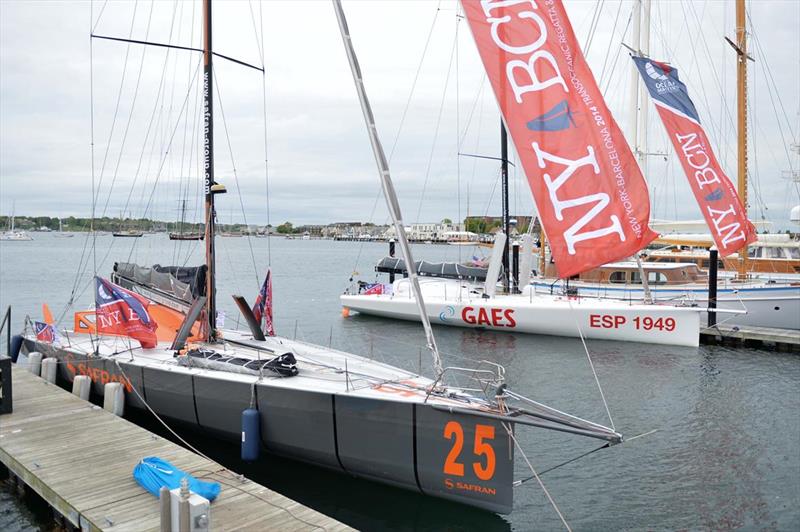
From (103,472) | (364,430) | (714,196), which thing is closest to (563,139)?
(364,430)

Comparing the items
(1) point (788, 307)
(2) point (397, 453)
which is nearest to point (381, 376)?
(2) point (397, 453)

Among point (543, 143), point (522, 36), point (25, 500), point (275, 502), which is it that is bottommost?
point (25, 500)

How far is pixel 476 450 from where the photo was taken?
827cm

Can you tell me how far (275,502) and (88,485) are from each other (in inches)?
98.3

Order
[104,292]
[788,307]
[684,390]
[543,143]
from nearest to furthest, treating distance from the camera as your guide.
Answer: [543,143], [104,292], [684,390], [788,307]

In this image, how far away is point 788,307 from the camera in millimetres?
23938

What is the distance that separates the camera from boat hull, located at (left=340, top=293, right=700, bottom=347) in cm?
2178

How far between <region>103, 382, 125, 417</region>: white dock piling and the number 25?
6.88 m

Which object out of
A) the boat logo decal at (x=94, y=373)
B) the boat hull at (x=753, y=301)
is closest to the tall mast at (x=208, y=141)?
the boat logo decal at (x=94, y=373)

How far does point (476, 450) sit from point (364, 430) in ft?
5.78

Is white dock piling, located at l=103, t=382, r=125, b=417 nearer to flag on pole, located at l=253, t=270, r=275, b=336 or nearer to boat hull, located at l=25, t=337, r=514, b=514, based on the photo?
boat hull, located at l=25, t=337, r=514, b=514

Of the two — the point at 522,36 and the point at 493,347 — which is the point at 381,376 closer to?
the point at 522,36

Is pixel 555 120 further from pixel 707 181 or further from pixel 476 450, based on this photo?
pixel 707 181

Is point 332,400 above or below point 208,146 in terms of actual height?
below
